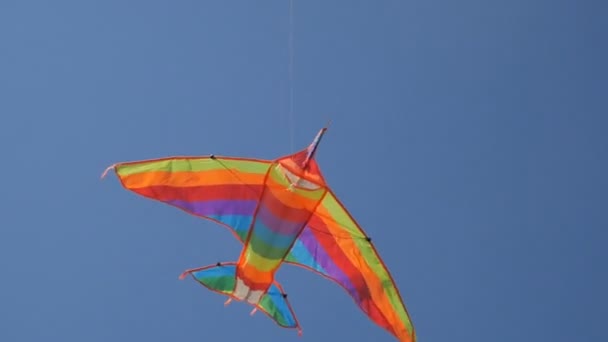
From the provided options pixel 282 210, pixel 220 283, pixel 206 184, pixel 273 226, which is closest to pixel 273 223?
pixel 273 226

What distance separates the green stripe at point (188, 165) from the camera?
7.35 meters

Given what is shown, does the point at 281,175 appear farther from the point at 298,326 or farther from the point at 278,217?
Answer: the point at 298,326

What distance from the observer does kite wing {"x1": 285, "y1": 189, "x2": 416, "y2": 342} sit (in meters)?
7.62

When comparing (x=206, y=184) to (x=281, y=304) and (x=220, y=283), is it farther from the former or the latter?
(x=281, y=304)

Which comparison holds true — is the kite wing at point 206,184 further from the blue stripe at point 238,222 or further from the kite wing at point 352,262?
the kite wing at point 352,262

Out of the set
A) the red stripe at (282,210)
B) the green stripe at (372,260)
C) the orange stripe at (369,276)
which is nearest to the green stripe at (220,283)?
Answer: the red stripe at (282,210)

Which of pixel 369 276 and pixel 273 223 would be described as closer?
pixel 273 223

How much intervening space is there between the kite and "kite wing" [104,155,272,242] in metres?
0.01

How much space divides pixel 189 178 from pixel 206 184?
0.63 ft

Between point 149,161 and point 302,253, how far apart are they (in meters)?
2.00

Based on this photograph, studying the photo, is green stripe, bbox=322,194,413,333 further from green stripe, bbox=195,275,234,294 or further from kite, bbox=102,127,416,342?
green stripe, bbox=195,275,234,294

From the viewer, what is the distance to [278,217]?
755 cm

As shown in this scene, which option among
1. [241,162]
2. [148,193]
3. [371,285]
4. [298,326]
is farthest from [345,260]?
[148,193]

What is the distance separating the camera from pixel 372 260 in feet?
25.4
